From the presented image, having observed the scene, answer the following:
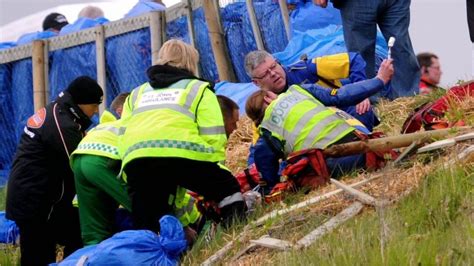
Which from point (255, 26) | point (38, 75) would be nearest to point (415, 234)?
point (255, 26)

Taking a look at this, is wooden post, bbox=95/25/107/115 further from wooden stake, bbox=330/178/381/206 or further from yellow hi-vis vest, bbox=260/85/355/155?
wooden stake, bbox=330/178/381/206

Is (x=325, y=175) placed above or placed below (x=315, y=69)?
below

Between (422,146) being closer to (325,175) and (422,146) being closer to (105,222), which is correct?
(325,175)

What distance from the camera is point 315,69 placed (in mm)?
9711

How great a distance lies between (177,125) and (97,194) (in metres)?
1.00

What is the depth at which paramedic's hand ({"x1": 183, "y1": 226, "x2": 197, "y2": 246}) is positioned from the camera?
308 inches

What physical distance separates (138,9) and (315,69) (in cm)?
574

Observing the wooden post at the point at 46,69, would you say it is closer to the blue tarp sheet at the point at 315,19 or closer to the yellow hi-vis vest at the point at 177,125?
the blue tarp sheet at the point at 315,19

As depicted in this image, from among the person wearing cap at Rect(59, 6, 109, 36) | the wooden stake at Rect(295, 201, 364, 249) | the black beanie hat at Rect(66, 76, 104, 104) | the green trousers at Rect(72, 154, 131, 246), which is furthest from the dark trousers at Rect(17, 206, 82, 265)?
the person wearing cap at Rect(59, 6, 109, 36)

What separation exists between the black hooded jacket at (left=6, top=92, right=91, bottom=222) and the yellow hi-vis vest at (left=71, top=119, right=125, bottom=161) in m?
0.29

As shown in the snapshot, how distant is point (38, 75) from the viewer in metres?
15.0

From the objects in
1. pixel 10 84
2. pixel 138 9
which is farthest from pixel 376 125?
pixel 10 84

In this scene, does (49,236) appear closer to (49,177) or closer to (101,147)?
(49,177)

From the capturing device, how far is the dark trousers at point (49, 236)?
8648 mm
